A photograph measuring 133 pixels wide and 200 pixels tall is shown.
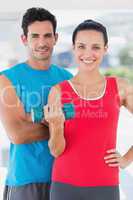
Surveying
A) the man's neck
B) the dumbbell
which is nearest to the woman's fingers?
the dumbbell

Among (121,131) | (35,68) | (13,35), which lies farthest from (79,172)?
(13,35)

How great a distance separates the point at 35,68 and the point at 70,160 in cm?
47

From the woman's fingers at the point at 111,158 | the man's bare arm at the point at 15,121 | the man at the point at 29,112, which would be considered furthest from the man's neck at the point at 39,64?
the woman's fingers at the point at 111,158

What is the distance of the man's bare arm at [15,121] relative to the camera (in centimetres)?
159

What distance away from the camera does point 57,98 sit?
153 cm

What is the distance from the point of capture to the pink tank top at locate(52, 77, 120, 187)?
149cm

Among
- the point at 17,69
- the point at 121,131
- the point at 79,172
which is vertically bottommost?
the point at 79,172

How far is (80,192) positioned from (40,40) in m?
0.68

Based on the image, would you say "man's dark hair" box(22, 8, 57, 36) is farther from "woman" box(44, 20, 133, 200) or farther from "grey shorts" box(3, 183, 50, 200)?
"grey shorts" box(3, 183, 50, 200)

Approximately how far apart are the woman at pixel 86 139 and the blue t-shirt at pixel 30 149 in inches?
4.7

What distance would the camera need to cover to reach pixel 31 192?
163cm

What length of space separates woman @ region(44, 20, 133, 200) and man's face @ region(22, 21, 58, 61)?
175mm

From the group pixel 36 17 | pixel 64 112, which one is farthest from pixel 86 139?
pixel 36 17

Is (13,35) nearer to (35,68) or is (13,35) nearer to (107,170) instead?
(35,68)
